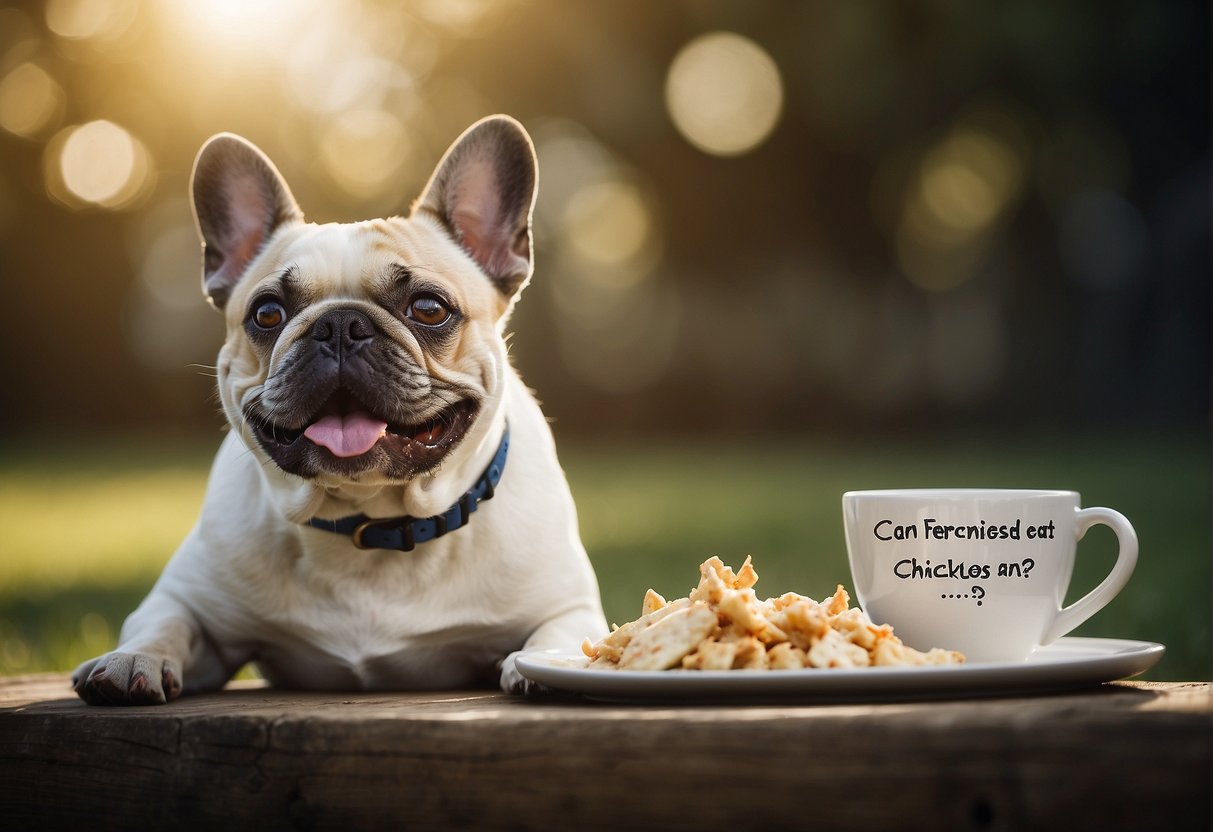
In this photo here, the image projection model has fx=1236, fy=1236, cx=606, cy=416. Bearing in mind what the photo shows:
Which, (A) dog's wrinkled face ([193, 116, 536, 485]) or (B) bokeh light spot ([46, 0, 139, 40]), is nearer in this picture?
(A) dog's wrinkled face ([193, 116, 536, 485])

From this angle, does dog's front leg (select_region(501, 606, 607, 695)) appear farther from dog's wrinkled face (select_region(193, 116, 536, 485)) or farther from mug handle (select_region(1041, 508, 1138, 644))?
mug handle (select_region(1041, 508, 1138, 644))

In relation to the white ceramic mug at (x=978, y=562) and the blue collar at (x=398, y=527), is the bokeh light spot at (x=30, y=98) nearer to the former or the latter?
the blue collar at (x=398, y=527)

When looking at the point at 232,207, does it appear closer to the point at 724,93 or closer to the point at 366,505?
the point at 366,505

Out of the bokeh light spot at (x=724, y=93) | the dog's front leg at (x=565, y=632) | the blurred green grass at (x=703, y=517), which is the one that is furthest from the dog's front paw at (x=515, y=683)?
the bokeh light spot at (x=724, y=93)

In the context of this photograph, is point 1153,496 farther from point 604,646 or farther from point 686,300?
point 686,300

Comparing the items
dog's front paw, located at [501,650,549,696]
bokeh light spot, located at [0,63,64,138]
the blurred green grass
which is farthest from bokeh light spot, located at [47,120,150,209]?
dog's front paw, located at [501,650,549,696]

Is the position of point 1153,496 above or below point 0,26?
Answer: below

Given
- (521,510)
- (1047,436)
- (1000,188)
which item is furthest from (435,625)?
(1000,188)
